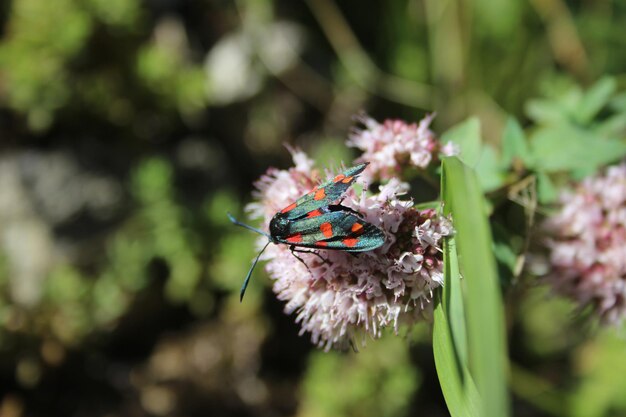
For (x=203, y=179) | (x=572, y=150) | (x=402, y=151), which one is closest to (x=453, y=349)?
(x=402, y=151)

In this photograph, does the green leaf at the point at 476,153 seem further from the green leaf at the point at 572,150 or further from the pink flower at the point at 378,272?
the pink flower at the point at 378,272

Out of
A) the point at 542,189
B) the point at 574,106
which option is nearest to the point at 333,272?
the point at 542,189

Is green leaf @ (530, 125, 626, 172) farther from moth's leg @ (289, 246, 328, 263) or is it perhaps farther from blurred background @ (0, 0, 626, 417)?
blurred background @ (0, 0, 626, 417)

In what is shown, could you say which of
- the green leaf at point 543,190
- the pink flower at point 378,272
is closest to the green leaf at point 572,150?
the green leaf at point 543,190

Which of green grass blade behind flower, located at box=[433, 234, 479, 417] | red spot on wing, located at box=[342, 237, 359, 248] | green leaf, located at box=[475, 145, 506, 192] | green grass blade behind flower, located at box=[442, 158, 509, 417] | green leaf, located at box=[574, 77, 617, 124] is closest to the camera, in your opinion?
green grass blade behind flower, located at box=[442, 158, 509, 417]

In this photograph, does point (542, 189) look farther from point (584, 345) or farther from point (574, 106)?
point (584, 345)

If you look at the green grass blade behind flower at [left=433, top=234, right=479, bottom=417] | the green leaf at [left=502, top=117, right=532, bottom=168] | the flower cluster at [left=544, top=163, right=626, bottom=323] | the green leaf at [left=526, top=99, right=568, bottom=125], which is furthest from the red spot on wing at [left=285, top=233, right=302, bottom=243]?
the green leaf at [left=526, top=99, right=568, bottom=125]
